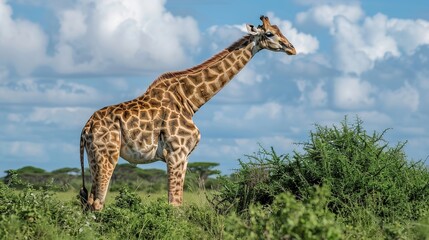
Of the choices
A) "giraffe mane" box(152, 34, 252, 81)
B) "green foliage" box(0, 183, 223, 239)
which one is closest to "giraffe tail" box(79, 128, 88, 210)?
"green foliage" box(0, 183, 223, 239)

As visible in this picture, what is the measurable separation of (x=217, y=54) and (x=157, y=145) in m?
2.90

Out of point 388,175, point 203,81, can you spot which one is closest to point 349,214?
point 388,175

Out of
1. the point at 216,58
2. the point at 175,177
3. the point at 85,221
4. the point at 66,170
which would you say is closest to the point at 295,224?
the point at 85,221

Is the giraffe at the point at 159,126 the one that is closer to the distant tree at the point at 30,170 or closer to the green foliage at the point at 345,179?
the green foliage at the point at 345,179

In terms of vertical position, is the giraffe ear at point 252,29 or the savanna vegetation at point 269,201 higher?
the giraffe ear at point 252,29

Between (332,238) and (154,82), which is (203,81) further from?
(332,238)

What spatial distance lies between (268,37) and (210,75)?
149cm

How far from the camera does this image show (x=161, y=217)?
47.0ft

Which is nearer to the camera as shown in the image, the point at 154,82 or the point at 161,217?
the point at 161,217

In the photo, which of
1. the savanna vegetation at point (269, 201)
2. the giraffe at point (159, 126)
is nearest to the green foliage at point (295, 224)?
the savanna vegetation at point (269, 201)

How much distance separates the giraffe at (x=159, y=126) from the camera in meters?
16.8

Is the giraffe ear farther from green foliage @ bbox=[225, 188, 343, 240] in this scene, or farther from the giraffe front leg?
green foliage @ bbox=[225, 188, 343, 240]

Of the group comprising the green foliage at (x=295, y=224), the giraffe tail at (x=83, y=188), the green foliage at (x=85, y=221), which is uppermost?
the giraffe tail at (x=83, y=188)

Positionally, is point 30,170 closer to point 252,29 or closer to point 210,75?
point 210,75
